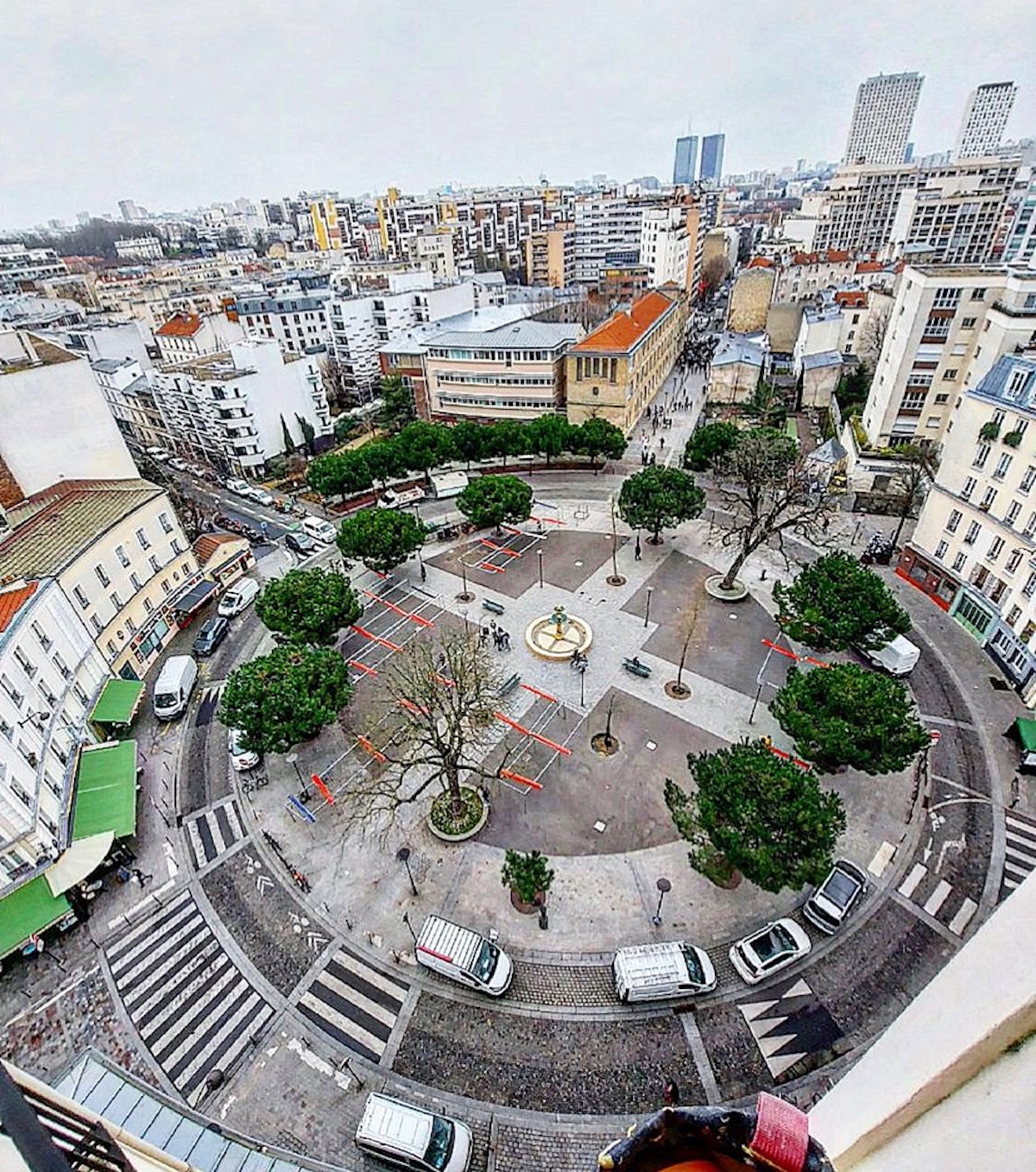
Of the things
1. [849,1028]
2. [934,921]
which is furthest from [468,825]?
[934,921]

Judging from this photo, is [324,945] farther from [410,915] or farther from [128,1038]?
[128,1038]

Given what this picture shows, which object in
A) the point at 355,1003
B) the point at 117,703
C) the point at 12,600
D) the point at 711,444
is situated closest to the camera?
the point at 355,1003

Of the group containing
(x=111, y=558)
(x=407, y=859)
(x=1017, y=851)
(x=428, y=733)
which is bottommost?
(x=1017, y=851)

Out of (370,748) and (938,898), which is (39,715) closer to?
(370,748)

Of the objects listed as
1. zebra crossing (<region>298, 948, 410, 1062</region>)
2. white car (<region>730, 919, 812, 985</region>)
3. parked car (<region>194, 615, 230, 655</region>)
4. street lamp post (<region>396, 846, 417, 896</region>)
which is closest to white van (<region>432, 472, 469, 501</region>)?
parked car (<region>194, 615, 230, 655</region>)

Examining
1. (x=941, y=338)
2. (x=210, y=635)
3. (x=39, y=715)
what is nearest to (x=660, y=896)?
(x=39, y=715)

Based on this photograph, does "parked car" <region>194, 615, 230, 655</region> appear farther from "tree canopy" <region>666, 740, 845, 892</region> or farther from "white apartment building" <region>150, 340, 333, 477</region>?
"tree canopy" <region>666, 740, 845, 892</region>
